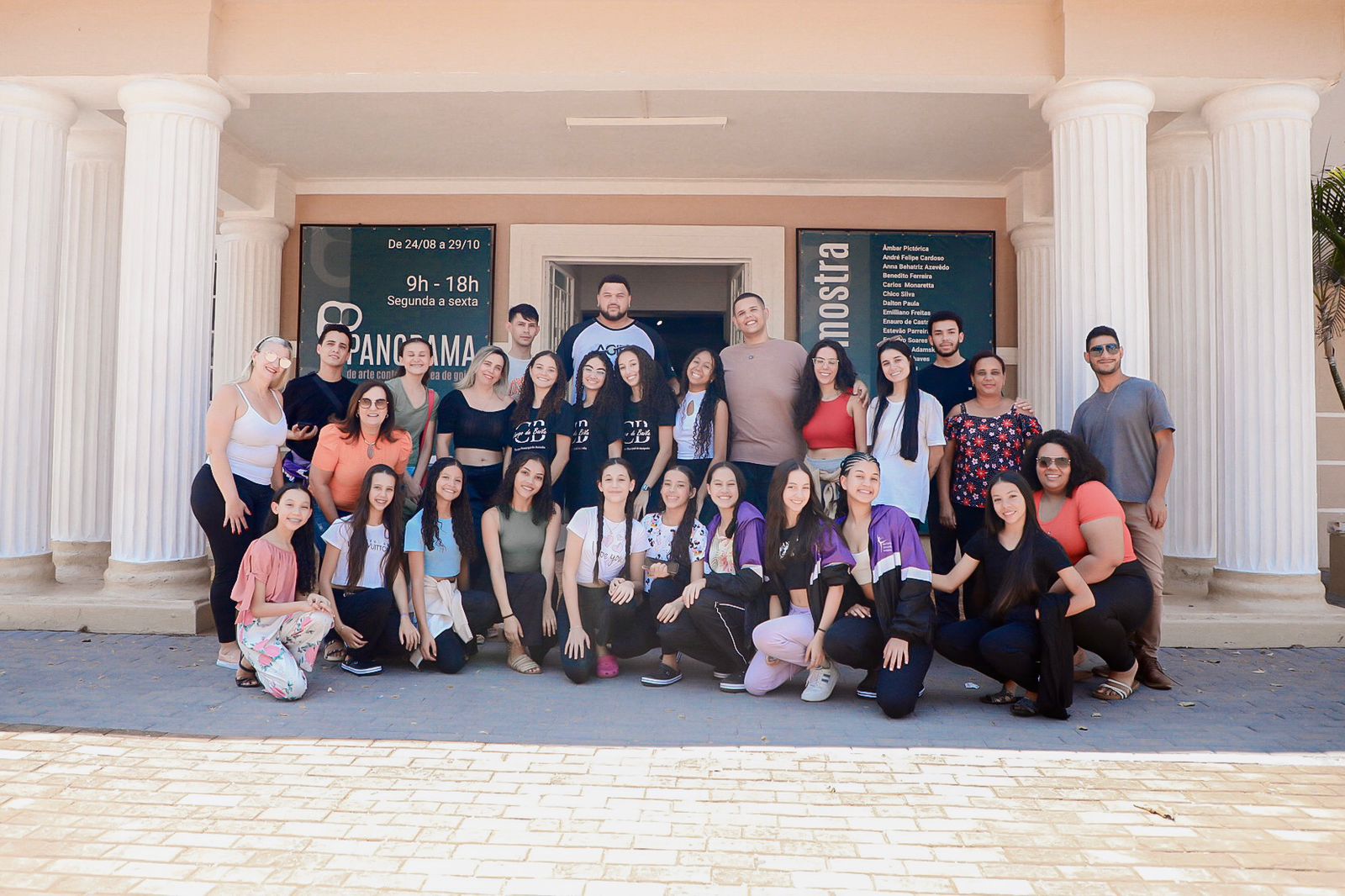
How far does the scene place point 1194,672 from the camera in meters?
4.73

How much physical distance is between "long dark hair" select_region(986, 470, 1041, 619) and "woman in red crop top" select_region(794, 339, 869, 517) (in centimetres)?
92

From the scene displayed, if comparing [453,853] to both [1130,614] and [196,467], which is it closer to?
[1130,614]

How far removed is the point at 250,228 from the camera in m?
8.38

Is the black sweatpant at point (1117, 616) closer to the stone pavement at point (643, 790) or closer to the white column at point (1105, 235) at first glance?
the stone pavement at point (643, 790)

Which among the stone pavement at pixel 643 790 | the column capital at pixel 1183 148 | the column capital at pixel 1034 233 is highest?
the column capital at pixel 1183 148

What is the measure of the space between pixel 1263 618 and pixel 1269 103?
10.3ft

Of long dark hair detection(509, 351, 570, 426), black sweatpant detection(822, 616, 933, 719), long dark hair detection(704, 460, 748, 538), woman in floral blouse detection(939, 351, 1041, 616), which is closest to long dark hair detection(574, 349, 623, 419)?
long dark hair detection(509, 351, 570, 426)

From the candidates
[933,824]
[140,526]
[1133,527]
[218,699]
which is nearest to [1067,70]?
[1133,527]

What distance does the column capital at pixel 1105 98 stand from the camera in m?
5.45

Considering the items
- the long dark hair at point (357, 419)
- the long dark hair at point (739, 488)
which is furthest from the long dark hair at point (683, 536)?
the long dark hair at point (357, 419)

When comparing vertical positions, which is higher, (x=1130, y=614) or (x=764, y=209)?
(x=764, y=209)

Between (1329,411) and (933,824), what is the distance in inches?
320

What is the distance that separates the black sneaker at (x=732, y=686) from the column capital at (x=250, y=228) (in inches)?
257

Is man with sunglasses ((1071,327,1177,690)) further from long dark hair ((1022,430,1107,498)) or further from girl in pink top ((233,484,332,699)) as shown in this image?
girl in pink top ((233,484,332,699))
